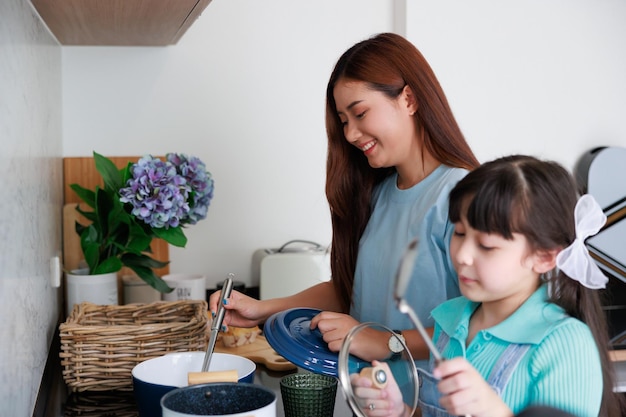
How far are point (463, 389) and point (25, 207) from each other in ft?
2.47

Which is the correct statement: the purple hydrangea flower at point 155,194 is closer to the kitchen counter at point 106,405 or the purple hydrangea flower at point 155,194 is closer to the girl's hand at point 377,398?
the kitchen counter at point 106,405

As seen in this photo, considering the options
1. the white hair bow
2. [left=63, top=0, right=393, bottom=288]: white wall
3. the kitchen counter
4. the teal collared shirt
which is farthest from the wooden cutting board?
the white hair bow

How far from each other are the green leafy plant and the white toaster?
36 cm

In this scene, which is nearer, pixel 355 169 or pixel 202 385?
pixel 202 385

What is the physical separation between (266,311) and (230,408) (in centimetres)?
68

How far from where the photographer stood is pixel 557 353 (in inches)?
34.0

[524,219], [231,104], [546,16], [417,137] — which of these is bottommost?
[524,219]

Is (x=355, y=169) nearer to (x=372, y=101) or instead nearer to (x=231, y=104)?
(x=372, y=101)

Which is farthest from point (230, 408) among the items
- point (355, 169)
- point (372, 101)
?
point (355, 169)

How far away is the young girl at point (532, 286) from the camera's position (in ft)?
2.80

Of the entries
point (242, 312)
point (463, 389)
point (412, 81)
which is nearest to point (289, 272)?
point (242, 312)

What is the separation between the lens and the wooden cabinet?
1643 mm

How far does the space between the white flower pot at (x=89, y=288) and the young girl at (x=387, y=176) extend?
48cm

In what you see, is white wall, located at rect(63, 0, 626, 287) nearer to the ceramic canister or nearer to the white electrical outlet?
the white electrical outlet
